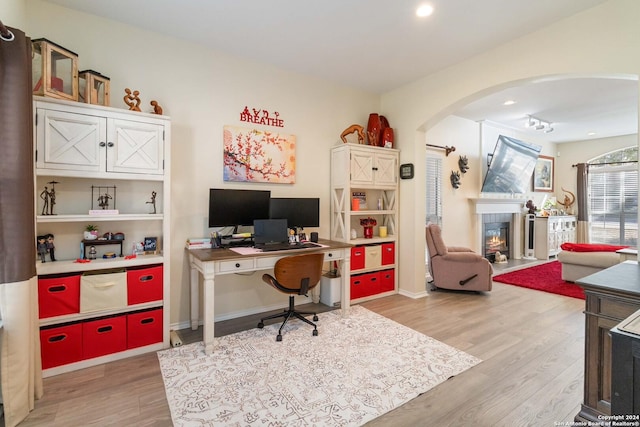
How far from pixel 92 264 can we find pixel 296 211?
1967 mm

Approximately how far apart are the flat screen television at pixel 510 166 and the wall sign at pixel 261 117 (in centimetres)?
446

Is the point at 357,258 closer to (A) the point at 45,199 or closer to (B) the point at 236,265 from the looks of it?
(B) the point at 236,265

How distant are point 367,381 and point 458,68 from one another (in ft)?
11.4

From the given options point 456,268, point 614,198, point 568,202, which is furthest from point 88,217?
point 614,198

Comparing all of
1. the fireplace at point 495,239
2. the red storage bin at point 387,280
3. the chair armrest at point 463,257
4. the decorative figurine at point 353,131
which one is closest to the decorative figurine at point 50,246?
the decorative figurine at point 353,131

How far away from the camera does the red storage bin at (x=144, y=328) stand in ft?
8.25

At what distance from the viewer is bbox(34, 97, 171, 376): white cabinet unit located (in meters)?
2.24

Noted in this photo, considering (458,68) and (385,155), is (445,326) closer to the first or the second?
(385,155)

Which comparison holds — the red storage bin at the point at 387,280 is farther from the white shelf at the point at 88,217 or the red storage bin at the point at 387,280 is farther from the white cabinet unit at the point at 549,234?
the white cabinet unit at the point at 549,234

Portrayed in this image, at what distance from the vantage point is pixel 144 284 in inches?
101

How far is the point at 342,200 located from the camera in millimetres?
3920

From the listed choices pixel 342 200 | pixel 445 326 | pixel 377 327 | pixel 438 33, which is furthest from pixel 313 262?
pixel 438 33

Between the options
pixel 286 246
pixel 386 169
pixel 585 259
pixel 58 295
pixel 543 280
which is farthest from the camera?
pixel 543 280

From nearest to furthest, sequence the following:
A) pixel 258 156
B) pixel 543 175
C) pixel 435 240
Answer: pixel 258 156 < pixel 435 240 < pixel 543 175
